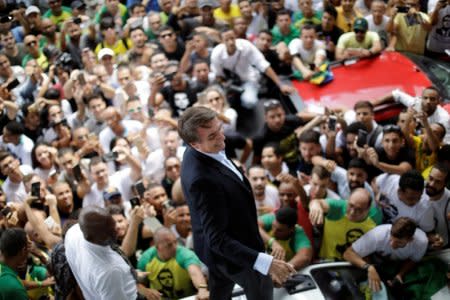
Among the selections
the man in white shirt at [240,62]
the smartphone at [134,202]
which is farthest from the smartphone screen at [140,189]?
the man in white shirt at [240,62]

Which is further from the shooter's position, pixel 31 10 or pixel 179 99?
pixel 31 10

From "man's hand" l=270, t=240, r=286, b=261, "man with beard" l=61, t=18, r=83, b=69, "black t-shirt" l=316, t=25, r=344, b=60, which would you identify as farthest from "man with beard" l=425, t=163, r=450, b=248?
"man with beard" l=61, t=18, r=83, b=69

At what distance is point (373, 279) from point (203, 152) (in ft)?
6.00

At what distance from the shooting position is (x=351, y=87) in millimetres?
7312

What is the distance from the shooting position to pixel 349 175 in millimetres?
5914

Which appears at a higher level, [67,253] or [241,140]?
[67,253]

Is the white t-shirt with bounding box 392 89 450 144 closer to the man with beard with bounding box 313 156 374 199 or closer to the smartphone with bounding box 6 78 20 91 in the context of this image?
the man with beard with bounding box 313 156 374 199

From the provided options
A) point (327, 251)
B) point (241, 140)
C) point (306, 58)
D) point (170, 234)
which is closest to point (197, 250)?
point (170, 234)

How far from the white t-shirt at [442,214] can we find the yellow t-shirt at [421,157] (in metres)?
0.66

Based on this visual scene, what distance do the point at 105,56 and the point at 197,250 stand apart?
15.1ft

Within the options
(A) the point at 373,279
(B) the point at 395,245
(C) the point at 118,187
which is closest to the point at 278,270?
(A) the point at 373,279

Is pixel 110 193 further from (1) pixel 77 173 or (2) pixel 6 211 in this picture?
(2) pixel 6 211

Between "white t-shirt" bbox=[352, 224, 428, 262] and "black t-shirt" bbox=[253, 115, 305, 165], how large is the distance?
5.62ft

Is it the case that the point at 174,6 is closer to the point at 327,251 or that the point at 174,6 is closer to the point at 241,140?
the point at 241,140
